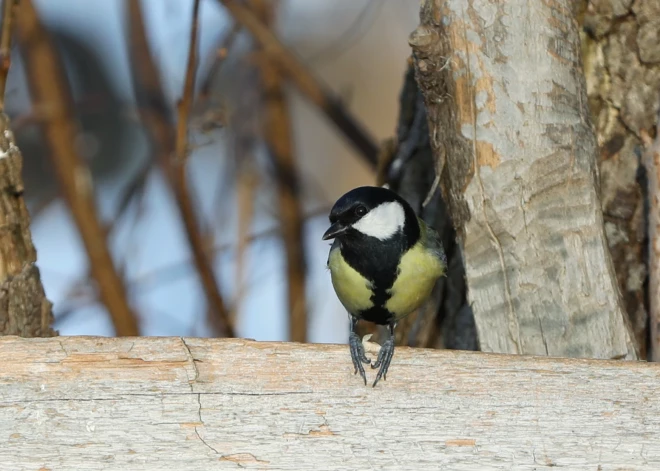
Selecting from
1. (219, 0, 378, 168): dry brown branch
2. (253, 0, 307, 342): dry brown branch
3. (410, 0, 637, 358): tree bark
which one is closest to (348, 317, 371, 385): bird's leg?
(410, 0, 637, 358): tree bark

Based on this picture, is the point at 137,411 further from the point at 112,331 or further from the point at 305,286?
the point at 305,286

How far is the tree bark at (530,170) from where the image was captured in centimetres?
148

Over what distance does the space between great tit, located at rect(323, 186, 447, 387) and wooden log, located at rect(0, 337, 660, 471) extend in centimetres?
40

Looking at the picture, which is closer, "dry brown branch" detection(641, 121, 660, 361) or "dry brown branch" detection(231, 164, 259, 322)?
"dry brown branch" detection(641, 121, 660, 361)

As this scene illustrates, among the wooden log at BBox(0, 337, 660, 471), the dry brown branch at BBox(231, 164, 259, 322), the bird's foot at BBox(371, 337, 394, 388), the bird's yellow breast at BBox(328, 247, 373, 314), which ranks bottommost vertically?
the wooden log at BBox(0, 337, 660, 471)

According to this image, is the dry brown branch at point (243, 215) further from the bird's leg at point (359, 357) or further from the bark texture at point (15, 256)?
the bird's leg at point (359, 357)

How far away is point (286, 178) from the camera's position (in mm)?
2275

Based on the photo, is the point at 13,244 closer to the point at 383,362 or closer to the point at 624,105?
the point at 383,362

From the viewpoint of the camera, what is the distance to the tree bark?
4.85ft

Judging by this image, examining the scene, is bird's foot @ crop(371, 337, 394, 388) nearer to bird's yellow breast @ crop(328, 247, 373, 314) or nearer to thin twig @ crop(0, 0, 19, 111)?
bird's yellow breast @ crop(328, 247, 373, 314)

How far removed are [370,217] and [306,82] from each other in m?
0.61

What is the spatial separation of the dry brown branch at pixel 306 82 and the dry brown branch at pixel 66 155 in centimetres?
48

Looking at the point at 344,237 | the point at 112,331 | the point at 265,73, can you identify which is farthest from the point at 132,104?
the point at 344,237

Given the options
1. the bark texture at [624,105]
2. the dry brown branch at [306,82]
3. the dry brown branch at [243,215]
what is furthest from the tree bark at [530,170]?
the dry brown branch at [243,215]
